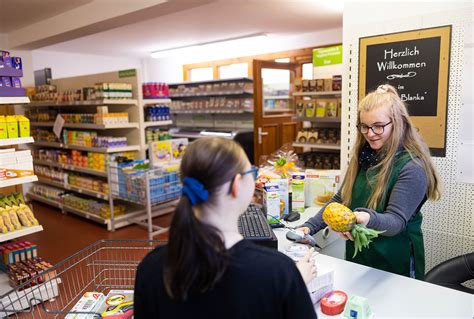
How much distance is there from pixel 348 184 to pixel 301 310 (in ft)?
3.98

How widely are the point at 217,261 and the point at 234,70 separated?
9.87 metres

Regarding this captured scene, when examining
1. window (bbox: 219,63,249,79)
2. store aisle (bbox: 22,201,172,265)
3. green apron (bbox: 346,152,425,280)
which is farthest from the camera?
window (bbox: 219,63,249,79)

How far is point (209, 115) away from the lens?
9.59m

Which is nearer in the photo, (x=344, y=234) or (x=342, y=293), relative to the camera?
(x=342, y=293)

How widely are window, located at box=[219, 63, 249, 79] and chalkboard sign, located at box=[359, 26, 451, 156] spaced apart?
758 cm

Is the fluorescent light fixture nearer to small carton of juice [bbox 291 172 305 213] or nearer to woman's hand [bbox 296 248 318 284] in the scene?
small carton of juice [bbox 291 172 305 213]

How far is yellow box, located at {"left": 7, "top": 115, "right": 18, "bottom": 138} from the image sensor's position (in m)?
3.20

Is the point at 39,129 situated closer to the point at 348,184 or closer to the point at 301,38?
the point at 301,38

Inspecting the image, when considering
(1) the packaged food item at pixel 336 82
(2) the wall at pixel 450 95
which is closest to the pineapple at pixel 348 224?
(2) the wall at pixel 450 95

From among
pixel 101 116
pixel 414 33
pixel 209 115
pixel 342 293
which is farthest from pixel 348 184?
pixel 209 115

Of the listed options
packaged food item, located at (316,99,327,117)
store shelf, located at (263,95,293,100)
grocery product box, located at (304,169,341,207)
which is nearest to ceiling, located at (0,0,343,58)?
store shelf, located at (263,95,293,100)

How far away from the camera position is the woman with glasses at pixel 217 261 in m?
0.90

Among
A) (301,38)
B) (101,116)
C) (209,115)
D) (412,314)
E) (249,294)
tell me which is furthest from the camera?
(209,115)

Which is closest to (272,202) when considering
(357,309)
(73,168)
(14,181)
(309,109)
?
(357,309)
